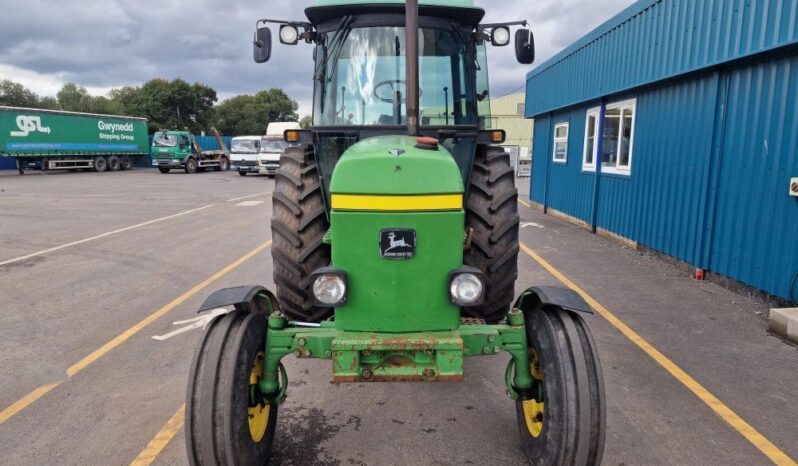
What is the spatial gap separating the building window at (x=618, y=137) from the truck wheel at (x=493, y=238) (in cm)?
665

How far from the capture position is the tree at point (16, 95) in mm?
63281

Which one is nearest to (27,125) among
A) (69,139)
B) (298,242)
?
(69,139)

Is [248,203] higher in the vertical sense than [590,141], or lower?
lower

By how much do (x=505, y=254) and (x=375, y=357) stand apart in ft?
5.17

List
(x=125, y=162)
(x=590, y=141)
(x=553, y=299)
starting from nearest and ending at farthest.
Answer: (x=553, y=299), (x=590, y=141), (x=125, y=162)

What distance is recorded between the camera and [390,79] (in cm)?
432

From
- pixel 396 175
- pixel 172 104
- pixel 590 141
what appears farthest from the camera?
pixel 172 104

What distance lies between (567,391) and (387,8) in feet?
10.5

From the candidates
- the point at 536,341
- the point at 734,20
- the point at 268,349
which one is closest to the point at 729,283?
the point at 734,20

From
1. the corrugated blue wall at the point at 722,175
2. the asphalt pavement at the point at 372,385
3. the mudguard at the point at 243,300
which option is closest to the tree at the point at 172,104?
the asphalt pavement at the point at 372,385

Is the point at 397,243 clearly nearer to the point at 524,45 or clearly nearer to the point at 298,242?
the point at 298,242

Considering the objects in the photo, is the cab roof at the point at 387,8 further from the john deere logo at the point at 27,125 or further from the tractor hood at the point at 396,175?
the john deere logo at the point at 27,125

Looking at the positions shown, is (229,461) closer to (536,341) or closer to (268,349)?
(268,349)

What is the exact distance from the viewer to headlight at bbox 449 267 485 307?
2900mm
